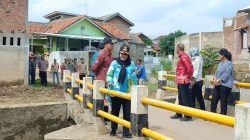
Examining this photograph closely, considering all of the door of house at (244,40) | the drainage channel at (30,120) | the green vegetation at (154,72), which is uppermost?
the door of house at (244,40)

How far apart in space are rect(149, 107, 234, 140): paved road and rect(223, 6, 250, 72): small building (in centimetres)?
1923

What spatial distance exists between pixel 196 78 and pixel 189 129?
128cm

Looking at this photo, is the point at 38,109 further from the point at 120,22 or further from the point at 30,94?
the point at 120,22

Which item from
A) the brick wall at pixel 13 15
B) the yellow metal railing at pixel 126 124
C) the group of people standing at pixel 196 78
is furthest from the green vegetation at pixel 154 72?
the yellow metal railing at pixel 126 124

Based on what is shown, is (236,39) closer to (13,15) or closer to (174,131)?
(13,15)

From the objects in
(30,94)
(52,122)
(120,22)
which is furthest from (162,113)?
(120,22)

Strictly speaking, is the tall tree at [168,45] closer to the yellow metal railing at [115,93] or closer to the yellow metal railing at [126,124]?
the yellow metal railing at [126,124]

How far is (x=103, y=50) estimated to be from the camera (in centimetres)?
697

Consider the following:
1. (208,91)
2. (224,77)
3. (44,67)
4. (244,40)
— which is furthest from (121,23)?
(224,77)

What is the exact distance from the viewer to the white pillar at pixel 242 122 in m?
2.72

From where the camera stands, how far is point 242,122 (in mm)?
A: 2771

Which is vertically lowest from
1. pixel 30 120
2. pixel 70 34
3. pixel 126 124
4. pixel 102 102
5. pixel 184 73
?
pixel 30 120

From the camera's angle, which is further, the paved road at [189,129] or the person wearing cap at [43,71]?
the person wearing cap at [43,71]

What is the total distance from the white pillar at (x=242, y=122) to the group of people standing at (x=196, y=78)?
4.63 metres
